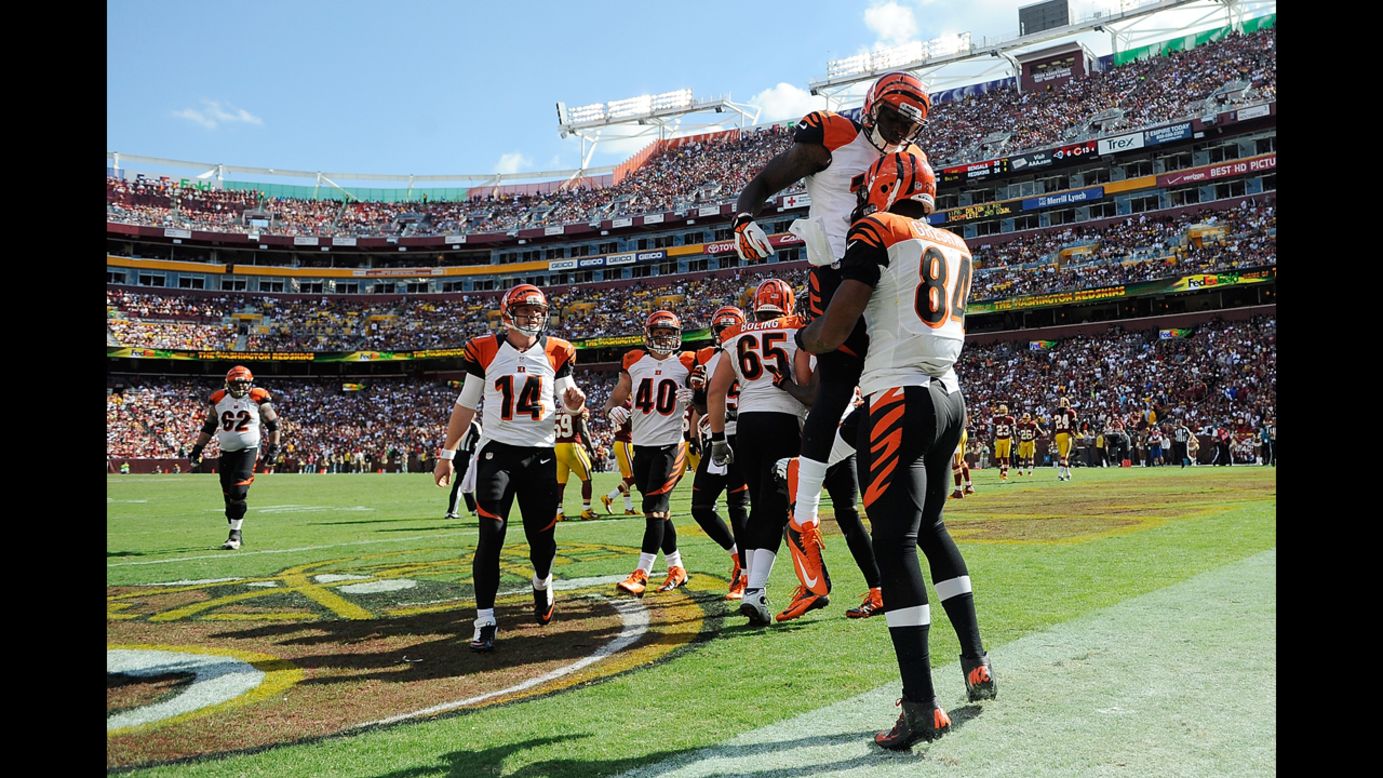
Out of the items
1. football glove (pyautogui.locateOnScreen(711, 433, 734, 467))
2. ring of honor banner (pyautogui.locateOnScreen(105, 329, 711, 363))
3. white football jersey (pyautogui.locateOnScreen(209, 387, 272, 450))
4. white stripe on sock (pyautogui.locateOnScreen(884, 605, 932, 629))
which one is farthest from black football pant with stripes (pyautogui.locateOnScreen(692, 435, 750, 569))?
ring of honor banner (pyautogui.locateOnScreen(105, 329, 711, 363))

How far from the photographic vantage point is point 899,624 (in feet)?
10.9

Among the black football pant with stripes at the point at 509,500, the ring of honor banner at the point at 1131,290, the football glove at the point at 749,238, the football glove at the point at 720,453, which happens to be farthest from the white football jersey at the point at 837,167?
the ring of honor banner at the point at 1131,290

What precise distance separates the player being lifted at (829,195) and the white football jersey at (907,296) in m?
0.74

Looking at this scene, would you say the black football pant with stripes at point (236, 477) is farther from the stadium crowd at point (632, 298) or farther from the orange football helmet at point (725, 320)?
the stadium crowd at point (632, 298)

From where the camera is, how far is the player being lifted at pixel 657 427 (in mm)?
7340

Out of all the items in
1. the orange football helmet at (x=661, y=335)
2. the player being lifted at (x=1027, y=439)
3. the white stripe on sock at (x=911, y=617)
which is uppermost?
the orange football helmet at (x=661, y=335)

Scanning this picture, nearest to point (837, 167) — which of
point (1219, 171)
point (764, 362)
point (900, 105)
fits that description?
point (900, 105)

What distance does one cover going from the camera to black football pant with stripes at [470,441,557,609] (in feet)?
17.6

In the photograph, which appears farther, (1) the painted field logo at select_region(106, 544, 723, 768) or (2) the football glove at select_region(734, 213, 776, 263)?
(2) the football glove at select_region(734, 213, 776, 263)

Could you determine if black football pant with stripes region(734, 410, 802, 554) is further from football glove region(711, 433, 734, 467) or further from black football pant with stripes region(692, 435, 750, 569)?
black football pant with stripes region(692, 435, 750, 569)

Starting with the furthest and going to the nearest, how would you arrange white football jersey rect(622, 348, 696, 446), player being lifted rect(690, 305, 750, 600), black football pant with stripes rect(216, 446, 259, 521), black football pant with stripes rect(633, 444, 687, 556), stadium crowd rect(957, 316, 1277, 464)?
stadium crowd rect(957, 316, 1277, 464) < black football pant with stripes rect(216, 446, 259, 521) < white football jersey rect(622, 348, 696, 446) < black football pant with stripes rect(633, 444, 687, 556) < player being lifted rect(690, 305, 750, 600)
